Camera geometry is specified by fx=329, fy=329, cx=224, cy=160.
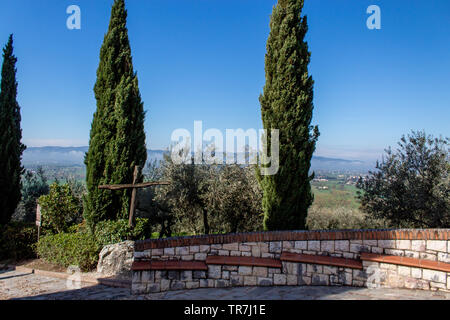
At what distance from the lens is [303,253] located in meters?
5.94

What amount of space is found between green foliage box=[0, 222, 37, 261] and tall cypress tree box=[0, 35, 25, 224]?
1808 millimetres

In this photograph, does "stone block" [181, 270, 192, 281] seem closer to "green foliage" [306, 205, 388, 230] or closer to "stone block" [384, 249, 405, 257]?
"stone block" [384, 249, 405, 257]

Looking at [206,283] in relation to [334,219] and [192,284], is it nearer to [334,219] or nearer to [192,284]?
[192,284]

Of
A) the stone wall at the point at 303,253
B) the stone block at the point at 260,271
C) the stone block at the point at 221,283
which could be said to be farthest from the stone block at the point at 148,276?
the stone block at the point at 260,271

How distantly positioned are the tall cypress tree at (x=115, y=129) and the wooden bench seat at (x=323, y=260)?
613 cm

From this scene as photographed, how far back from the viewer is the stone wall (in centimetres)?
531

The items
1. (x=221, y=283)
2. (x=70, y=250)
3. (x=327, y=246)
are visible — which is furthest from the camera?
(x=70, y=250)

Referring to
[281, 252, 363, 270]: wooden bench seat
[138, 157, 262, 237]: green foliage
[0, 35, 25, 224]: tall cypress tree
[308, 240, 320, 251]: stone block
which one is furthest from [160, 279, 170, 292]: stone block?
[0, 35, 25, 224]: tall cypress tree

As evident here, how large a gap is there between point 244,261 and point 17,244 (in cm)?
791

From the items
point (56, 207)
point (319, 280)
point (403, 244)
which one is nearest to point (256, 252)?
point (319, 280)

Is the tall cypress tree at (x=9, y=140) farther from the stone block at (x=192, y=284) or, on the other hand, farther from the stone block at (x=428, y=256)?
the stone block at (x=428, y=256)

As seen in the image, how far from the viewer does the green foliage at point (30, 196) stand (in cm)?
1527
